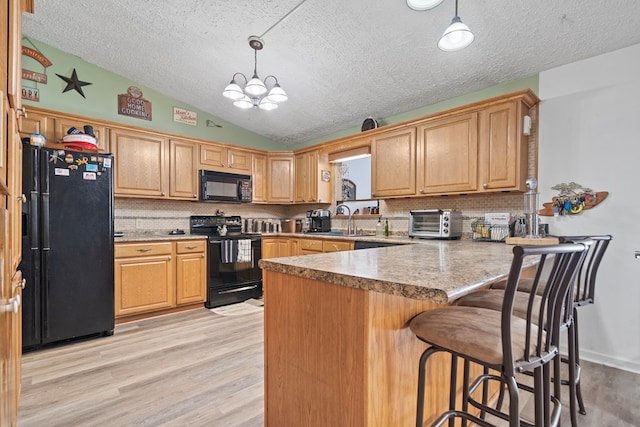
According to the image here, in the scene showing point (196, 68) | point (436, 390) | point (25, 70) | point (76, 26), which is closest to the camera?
point (436, 390)

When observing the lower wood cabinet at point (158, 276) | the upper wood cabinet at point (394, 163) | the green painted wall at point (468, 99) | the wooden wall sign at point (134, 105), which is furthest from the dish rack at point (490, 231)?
the wooden wall sign at point (134, 105)

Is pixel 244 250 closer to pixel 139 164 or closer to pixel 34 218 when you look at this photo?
pixel 139 164

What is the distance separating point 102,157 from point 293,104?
2228 mm

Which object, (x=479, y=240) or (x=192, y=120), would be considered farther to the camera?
(x=192, y=120)

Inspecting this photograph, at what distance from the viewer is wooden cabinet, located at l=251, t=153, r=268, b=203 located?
184 inches

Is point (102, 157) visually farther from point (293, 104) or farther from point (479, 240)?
point (479, 240)

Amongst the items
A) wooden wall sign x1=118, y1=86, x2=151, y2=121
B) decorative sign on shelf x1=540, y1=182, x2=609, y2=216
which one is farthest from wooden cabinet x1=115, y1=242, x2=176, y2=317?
decorative sign on shelf x1=540, y1=182, x2=609, y2=216

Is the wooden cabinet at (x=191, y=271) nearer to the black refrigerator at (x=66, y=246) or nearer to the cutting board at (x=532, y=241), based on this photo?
the black refrigerator at (x=66, y=246)

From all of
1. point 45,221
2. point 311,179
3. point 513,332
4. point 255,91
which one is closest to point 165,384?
point 45,221

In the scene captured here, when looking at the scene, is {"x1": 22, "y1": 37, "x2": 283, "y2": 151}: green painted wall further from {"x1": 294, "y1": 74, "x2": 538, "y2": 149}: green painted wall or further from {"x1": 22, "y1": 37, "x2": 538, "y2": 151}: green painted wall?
{"x1": 294, "y1": 74, "x2": 538, "y2": 149}: green painted wall

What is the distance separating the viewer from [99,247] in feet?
9.09

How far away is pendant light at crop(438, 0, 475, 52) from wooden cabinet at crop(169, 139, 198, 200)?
3.31 m

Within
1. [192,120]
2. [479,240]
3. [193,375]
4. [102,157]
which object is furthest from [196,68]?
[479,240]

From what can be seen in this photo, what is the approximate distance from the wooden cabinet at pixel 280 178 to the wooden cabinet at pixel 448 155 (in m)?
2.18
